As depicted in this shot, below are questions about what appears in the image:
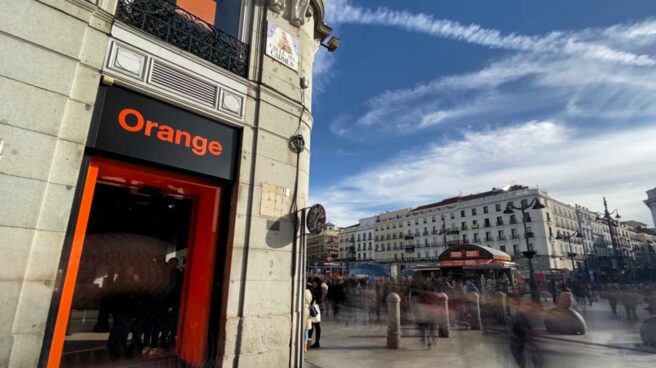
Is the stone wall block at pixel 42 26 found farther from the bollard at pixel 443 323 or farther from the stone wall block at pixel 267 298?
the bollard at pixel 443 323

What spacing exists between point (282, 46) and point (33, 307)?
631 centimetres

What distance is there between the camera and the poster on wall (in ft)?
22.8

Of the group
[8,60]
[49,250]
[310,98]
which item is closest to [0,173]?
[49,250]

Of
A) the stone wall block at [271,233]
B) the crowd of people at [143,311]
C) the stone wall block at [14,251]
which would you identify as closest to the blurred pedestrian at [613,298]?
the stone wall block at [271,233]

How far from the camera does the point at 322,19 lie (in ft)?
28.0

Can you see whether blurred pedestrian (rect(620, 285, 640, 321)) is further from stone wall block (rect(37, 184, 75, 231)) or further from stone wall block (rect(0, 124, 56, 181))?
stone wall block (rect(0, 124, 56, 181))

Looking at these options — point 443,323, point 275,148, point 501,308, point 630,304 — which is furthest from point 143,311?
point 630,304

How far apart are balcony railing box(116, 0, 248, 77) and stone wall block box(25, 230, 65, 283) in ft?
11.2

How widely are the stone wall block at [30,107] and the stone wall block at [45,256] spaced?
1.32m

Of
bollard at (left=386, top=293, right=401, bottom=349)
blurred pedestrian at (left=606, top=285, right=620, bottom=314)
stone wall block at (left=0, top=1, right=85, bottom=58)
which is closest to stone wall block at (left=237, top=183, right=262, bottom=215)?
stone wall block at (left=0, top=1, right=85, bottom=58)

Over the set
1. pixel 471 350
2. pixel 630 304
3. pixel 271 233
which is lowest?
pixel 471 350

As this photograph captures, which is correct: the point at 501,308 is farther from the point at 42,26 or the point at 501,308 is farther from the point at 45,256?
the point at 42,26

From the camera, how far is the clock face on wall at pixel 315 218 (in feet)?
21.3

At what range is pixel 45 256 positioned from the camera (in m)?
3.81
